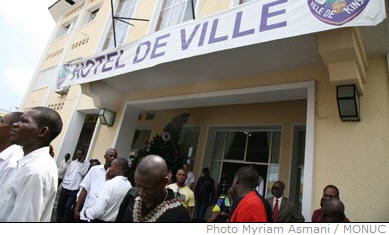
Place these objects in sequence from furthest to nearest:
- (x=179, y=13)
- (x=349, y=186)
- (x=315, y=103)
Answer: (x=179, y=13) → (x=315, y=103) → (x=349, y=186)

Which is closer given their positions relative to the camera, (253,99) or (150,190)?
(150,190)

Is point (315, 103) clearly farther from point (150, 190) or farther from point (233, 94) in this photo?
point (150, 190)

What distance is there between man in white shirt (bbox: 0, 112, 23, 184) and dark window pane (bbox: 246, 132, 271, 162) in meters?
5.63

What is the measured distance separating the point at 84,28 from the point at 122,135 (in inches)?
244

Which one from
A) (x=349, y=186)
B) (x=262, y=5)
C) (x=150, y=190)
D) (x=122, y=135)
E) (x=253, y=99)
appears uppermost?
(x=262, y=5)

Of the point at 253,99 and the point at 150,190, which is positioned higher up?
the point at 253,99

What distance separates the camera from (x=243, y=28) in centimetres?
373

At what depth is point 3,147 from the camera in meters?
2.81

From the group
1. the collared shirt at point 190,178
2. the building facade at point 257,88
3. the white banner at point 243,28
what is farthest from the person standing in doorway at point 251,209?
the collared shirt at point 190,178

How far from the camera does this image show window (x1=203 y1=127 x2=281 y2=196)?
6.80 meters

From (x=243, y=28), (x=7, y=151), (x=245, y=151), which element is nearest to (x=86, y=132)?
(x=245, y=151)

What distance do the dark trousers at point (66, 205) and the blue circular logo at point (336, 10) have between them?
561cm

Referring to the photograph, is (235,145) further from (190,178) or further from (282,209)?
(282,209)
